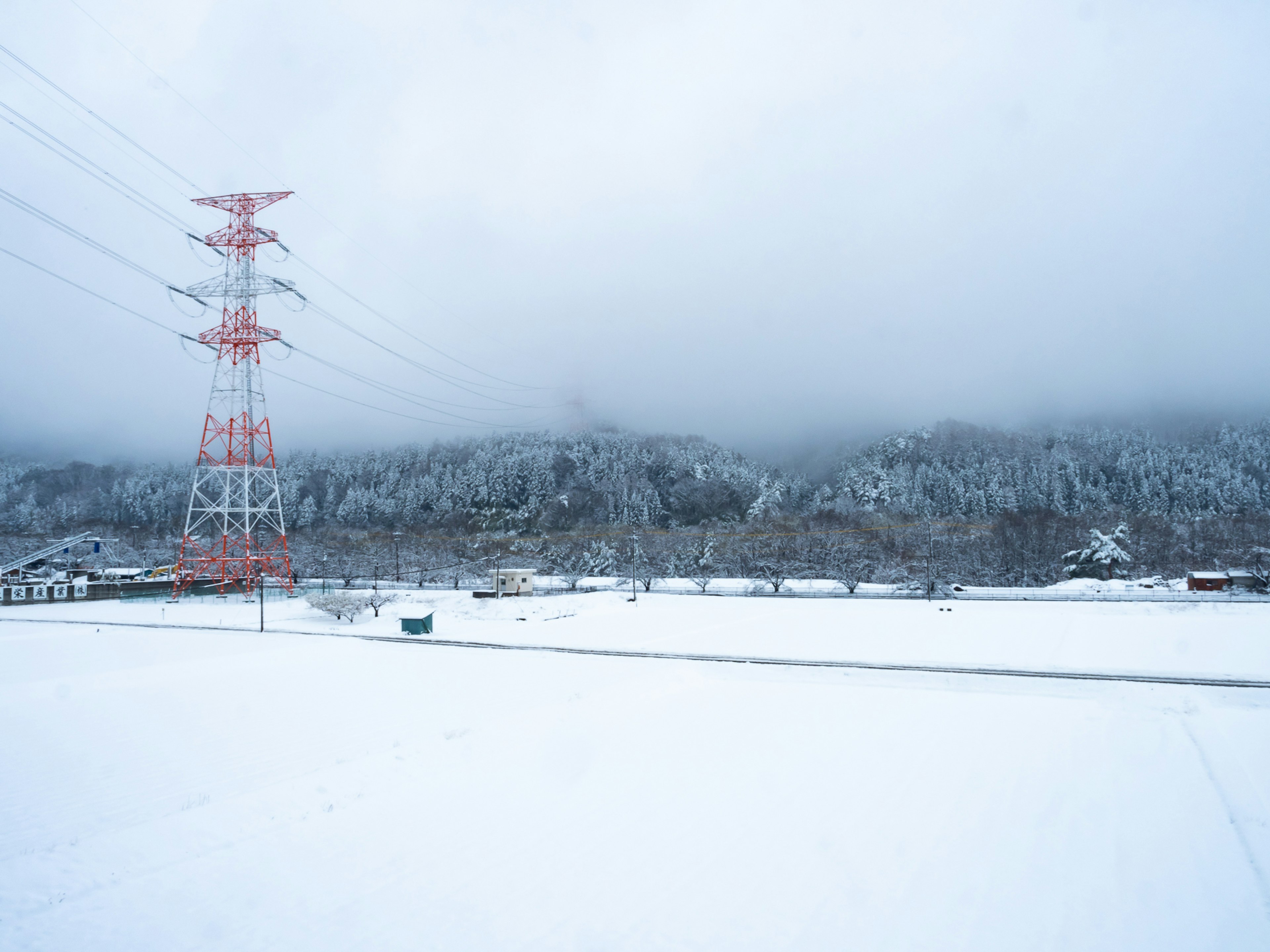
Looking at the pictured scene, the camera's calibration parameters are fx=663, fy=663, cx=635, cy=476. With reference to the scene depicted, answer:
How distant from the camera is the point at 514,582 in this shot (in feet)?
180

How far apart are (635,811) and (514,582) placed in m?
45.7

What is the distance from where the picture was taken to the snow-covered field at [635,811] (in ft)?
23.4

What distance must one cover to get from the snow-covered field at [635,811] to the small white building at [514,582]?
31.1m

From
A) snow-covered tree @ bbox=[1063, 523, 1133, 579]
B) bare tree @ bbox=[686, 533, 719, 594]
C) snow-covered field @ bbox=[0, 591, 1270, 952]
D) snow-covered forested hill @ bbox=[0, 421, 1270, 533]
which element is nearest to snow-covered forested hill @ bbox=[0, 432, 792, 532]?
snow-covered forested hill @ bbox=[0, 421, 1270, 533]

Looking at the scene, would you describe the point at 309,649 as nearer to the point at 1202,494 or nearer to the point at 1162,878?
the point at 1162,878

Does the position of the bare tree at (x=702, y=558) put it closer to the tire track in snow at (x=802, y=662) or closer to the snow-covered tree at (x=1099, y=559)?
the snow-covered tree at (x=1099, y=559)

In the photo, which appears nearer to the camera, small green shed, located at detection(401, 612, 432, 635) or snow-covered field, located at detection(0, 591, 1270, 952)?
snow-covered field, located at detection(0, 591, 1270, 952)

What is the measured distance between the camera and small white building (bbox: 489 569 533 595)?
5406cm

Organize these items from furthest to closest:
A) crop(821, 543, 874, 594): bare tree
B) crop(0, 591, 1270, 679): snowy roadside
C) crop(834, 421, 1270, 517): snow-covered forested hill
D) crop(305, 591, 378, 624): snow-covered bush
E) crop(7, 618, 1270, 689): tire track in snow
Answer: crop(834, 421, 1270, 517): snow-covered forested hill
crop(821, 543, 874, 594): bare tree
crop(305, 591, 378, 624): snow-covered bush
crop(0, 591, 1270, 679): snowy roadside
crop(7, 618, 1270, 689): tire track in snow

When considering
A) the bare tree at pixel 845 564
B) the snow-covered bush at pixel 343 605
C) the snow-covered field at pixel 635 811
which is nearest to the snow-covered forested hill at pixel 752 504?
the bare tree at pixel 845 564

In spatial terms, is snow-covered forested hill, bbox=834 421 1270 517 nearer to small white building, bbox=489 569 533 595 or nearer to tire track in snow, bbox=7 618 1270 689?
small white building, bbox=489 569 533 595

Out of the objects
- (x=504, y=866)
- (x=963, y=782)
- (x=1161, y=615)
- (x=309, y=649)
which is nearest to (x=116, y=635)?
(x=309, y=649)

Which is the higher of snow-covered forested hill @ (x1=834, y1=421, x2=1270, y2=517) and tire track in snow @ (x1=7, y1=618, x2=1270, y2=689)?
snow-covered forested hill @ (x1=834, y1=421, x2=1270, y2=517)

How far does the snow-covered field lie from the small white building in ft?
102
